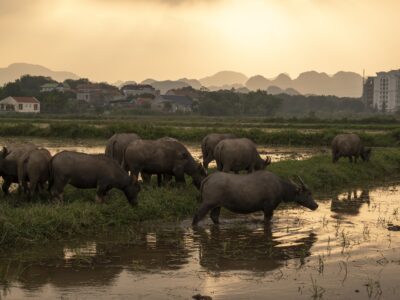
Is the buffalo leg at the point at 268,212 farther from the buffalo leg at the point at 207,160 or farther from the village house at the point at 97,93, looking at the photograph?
the village house at the point at 97,93

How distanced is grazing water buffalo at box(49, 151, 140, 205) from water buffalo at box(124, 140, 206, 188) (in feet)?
6.27

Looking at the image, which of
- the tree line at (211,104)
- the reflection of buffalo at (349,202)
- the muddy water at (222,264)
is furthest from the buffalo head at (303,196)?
the tree line at (211,104)

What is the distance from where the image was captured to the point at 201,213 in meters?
12.3

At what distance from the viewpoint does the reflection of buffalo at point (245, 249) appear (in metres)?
9.70

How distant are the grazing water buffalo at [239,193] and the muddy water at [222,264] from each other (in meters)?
0.44

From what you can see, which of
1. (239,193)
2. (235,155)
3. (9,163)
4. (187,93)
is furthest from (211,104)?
(239,193)

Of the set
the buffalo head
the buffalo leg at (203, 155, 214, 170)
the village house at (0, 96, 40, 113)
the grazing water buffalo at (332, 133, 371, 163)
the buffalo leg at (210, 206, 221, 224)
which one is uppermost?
the village house at (0, 96, 40, 113)

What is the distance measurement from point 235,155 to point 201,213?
5318 millimetres

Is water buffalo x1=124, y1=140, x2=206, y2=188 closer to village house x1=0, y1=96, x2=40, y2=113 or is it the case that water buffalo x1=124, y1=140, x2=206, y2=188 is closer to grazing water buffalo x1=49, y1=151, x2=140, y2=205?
grazing water buffalo x1=49, y1=151, x2=140, y2=205

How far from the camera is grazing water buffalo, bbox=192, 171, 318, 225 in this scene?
39.4 ft

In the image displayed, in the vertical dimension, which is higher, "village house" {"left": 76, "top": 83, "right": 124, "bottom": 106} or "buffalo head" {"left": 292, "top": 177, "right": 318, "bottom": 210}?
"village house" {"left": 76, "top": 83, "right": 124, "bottom": 106}

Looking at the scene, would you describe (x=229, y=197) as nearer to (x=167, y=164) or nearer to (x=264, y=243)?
(x=264, y=243)

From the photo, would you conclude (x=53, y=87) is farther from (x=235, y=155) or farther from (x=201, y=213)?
(x=201, y=213)

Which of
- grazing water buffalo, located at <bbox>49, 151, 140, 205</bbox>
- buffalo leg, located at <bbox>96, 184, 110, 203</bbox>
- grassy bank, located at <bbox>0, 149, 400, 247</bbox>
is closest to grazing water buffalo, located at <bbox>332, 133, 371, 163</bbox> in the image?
grassy bank, located at <bbox>0, 149, 400, 247</bbox>
